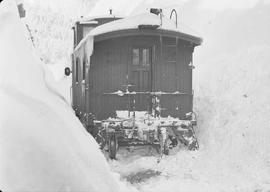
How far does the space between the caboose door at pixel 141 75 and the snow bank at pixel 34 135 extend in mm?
11510

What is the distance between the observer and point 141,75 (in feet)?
50.9

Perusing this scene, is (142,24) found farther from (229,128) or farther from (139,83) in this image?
(229,128)

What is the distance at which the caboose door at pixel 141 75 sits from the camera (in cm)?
1546

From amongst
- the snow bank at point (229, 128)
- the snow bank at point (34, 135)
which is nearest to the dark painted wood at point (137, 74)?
the snow bank at point (229, 128)

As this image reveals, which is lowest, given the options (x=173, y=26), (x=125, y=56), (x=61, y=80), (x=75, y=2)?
(x=61, y=80)

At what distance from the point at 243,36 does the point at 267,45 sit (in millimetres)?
3745

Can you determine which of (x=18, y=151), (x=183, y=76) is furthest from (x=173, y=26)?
(x=18, y=151)

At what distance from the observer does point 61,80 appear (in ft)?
166

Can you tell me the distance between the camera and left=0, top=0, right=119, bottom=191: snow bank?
2.98m

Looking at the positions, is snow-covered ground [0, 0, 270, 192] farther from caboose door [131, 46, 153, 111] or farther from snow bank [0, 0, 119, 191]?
caboose door [131, 46, 153, 111]

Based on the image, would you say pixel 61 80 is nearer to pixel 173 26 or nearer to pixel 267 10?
pixel 267 10

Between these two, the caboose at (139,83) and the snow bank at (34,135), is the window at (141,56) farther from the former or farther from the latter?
the snow bank at (34,135)

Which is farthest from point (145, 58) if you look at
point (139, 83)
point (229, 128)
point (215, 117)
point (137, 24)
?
point (229, 128)

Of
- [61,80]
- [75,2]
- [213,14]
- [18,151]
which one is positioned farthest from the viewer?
[75,2]
